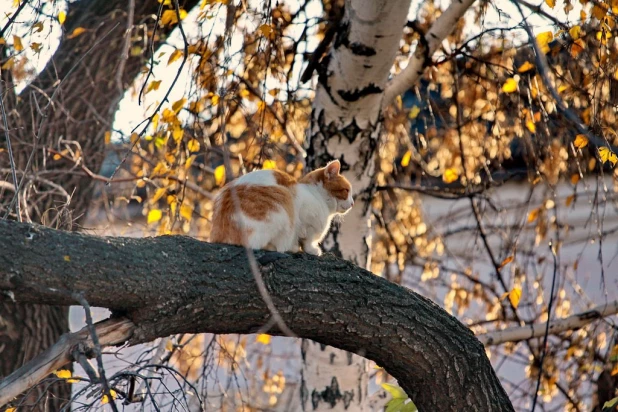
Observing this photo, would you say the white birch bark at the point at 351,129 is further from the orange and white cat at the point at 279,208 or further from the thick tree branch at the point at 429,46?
the orange and white cat at the point at 279,208

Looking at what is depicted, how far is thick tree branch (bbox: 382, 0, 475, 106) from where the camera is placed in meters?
2.99

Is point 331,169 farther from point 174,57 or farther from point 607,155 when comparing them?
point 607,155

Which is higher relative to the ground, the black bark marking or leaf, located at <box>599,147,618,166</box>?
the black bark marking

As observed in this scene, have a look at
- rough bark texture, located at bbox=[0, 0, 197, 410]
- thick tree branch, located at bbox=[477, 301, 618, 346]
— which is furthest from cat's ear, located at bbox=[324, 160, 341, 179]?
rough bark texture, located at bbox=[0, 0, 197, 410]

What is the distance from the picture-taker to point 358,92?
2.94 m

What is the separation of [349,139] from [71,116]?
1382 mm

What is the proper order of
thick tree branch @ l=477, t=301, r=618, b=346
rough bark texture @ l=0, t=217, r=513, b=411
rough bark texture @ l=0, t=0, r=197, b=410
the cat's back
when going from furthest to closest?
rough bark texture @ l=0, t=0, r=197, b=410
thick tree branch @ l=477, t=301, r=618, b=346
the cat's back
rough bark texture @ l=0, t=217, r=513, b=411

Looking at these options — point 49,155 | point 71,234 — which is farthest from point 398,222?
point 71,234

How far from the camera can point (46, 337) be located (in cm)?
356

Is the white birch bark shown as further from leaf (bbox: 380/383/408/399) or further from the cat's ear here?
leaf (bbox: 380/383/408/399)

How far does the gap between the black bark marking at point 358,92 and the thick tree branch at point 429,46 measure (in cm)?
22

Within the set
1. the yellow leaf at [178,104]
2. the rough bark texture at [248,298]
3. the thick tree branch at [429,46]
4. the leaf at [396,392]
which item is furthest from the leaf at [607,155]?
the yellow leaf at [178,104]

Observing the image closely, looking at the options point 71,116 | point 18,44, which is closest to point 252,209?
point 18,44

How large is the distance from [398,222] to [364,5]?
1951 millimetres
